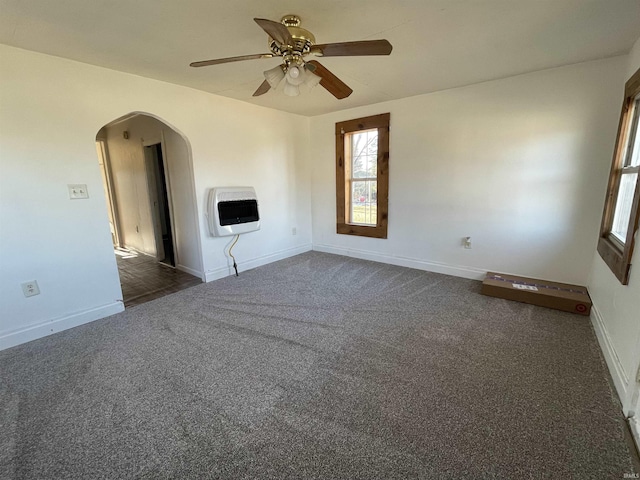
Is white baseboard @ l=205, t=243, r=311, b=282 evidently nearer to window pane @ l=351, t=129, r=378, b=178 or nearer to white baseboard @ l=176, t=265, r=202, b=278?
white baseboard @ l=176, t=265, r=202, b=278

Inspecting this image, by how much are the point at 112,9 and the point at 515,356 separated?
3.50 metres

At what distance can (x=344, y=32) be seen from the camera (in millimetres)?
2031

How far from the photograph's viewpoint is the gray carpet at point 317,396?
4.25 feet

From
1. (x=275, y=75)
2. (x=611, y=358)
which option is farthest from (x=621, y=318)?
(x=275, y=75)

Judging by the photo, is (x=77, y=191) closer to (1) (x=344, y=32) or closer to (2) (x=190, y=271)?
(2) (x=190, y=271)

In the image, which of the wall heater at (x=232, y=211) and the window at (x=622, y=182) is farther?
the wall heater at (x=232, y=211)

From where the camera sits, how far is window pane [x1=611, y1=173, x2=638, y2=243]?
216 centimetres

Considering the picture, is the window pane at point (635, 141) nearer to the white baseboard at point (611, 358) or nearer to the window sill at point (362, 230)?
the white baseboard at point (611, 358)

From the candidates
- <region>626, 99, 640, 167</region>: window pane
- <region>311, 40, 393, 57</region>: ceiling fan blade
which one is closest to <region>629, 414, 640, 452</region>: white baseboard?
<region>626, 99, 640, 167</region>: window pane

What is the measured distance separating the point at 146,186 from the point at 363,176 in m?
3.47

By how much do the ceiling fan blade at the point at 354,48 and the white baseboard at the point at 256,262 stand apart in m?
2.88

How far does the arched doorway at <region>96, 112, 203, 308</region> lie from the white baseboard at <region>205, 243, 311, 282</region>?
0.19 m

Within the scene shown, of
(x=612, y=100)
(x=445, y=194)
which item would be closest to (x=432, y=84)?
(x=445, y=194)

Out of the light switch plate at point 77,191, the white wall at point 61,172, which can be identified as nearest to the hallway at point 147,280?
the white wall at point 61,172
